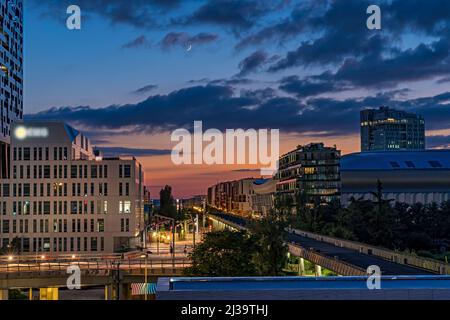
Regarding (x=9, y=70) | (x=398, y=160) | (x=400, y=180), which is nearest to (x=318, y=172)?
(x=400, y=180)

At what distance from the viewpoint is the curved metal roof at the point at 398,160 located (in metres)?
83.6

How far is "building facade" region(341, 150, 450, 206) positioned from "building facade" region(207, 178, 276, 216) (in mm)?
12173

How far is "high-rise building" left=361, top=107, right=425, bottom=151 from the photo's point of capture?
7244 inches

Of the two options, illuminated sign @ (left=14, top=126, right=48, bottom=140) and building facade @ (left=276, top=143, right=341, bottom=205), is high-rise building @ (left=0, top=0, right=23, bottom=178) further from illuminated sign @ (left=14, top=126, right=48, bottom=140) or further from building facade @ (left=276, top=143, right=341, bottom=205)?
building facade @ (left=276, top=143, right=341, bottom=205)

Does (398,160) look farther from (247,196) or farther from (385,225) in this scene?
(247,196)

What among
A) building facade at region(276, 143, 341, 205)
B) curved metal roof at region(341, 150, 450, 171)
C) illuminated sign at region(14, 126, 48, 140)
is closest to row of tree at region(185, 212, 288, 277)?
illuminated sign at region(14, 126, 48, 140)

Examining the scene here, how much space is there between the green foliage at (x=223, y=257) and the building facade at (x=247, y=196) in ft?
190

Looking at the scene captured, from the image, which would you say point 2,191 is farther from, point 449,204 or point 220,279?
point 220,279

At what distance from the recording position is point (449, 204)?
177 ft

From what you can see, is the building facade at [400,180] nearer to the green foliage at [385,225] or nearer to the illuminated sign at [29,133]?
the green foliage at [385,225]

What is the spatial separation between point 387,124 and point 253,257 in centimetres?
17262

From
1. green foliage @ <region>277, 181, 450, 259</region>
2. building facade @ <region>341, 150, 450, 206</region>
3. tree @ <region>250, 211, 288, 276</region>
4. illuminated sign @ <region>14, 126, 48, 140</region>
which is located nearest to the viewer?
tree @ <region>250, 211, 288, 276</region>

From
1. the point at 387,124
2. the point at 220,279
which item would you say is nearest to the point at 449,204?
the point at 220,279
